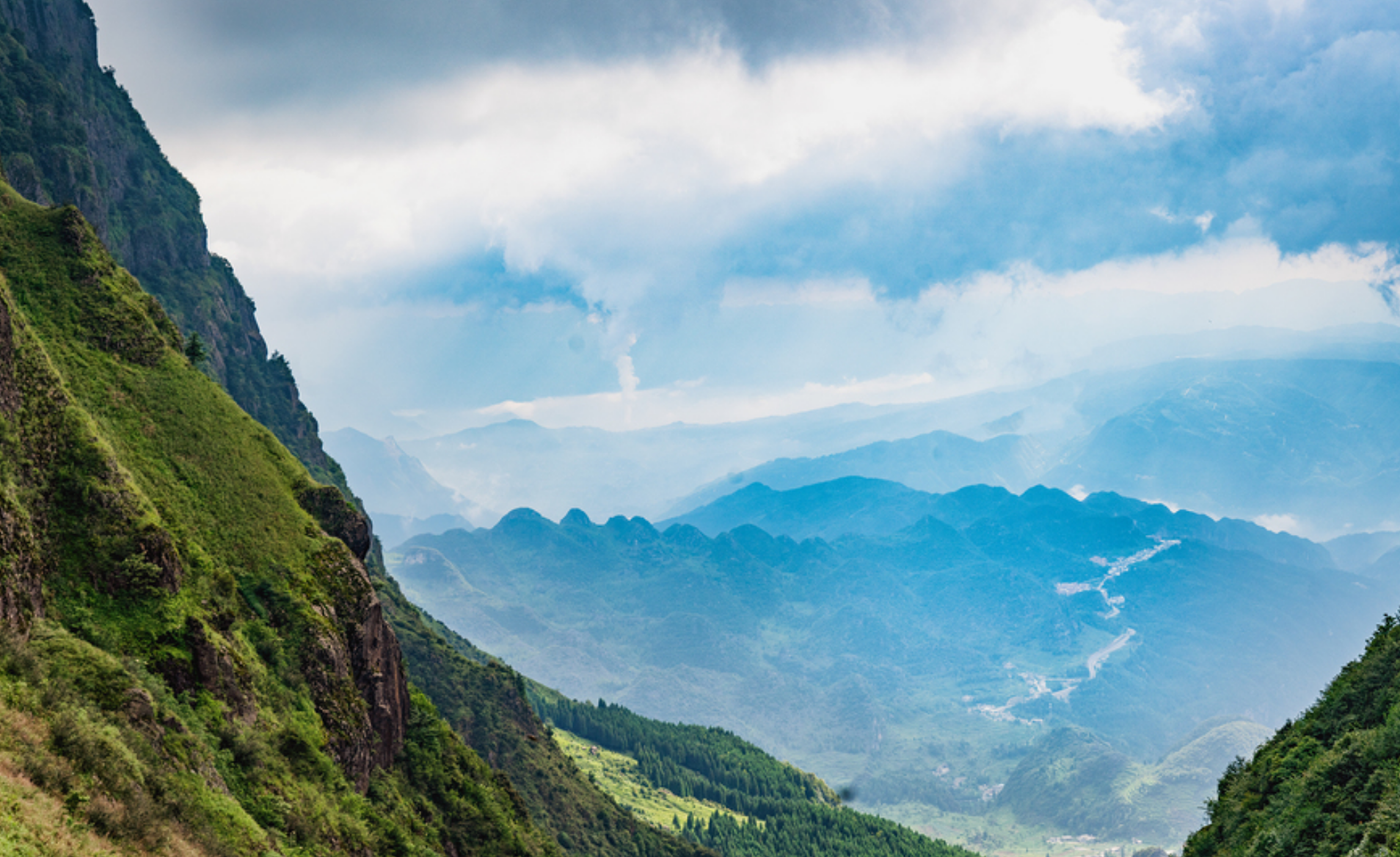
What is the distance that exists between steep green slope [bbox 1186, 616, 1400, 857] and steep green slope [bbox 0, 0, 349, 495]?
6360 inches

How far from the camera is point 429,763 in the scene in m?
73.8

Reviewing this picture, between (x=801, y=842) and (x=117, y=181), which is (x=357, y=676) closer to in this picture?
(x=801, y=842)

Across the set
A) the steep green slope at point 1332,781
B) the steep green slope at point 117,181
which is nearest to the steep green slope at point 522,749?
the steep green slope at point 117,181

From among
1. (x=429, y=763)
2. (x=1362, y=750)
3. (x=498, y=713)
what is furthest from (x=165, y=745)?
(x=498, y=713)

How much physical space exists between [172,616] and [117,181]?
6617 inches

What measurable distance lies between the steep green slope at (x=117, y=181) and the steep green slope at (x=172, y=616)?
8576 cm

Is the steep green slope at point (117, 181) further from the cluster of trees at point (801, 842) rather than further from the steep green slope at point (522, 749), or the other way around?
the cluster of trees at point (801, 842)

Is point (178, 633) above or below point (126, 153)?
below

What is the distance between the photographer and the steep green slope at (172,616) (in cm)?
3488

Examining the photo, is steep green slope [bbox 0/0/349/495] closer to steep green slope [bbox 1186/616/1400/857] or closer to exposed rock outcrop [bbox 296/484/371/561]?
exposed rock outcrop [bbox 296/484/371/561]

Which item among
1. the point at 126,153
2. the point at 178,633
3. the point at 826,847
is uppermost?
the point at 126,153

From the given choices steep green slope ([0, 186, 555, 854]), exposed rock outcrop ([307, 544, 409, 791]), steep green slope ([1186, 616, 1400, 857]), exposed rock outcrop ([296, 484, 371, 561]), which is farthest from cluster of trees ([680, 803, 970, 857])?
exposed rock outcrop ([296, 484, 371, 561])

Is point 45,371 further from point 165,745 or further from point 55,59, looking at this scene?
point 55,59

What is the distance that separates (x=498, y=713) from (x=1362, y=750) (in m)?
133
